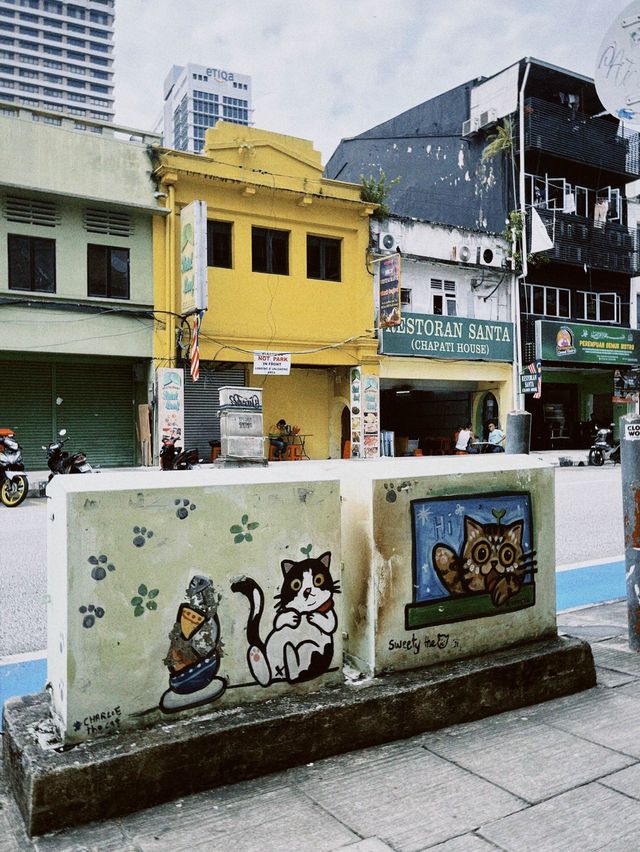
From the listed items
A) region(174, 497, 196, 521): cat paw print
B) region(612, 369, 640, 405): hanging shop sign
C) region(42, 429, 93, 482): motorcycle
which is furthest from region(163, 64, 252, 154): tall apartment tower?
region(174, 497, 196, 521): cat paw print

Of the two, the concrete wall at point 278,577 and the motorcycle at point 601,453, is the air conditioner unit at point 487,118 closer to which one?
Result: the motorcycle at point 601,453

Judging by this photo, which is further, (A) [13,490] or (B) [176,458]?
(B) [176,458]

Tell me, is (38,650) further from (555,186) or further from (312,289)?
(555,186)

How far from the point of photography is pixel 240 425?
54.4 ft

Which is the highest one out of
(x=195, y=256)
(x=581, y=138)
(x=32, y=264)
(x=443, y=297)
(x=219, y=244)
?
(x=581, y=138)

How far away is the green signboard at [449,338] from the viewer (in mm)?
21938

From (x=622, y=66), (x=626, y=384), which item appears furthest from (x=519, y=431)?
(x=626, y=384)

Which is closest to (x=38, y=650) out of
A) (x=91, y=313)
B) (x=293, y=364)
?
(x=91, y=313)

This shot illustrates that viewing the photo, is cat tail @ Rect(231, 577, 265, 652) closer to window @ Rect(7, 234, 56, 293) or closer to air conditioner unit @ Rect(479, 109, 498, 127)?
window @ Rect(7, 234, 56, 293)

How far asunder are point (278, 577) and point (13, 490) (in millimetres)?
10865

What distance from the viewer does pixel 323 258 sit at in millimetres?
21391

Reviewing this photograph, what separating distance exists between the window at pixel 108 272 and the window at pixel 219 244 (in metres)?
2.37

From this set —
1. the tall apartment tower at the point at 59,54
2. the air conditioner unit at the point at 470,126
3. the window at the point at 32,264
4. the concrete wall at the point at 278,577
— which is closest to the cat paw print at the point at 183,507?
the concrete wall at the point at 278,577

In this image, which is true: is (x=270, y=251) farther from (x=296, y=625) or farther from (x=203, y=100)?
(x=203, y=100)
